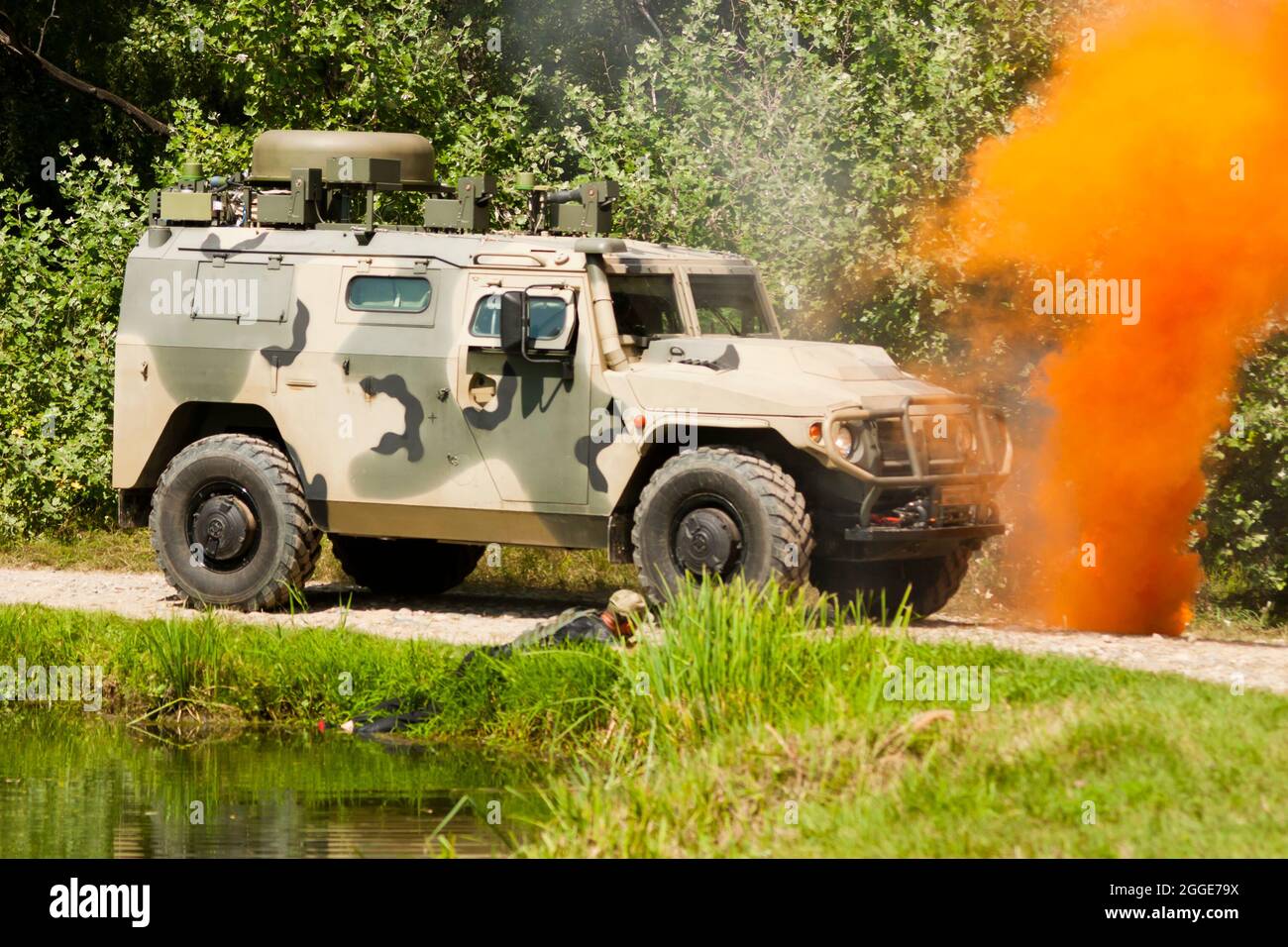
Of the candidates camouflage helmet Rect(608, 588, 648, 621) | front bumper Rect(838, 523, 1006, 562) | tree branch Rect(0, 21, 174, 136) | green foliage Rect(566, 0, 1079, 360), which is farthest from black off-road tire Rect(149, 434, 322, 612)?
tree branch Rect(0, 21, 174, 136)

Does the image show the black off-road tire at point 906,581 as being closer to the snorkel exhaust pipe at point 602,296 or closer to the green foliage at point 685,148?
the snorkel exhaust pipe at point 602,296

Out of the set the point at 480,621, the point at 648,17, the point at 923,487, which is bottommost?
the point at 480,621

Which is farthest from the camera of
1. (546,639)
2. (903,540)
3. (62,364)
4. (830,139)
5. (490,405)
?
(62,364)

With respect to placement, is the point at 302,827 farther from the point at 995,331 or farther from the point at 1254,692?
the point at 995,331

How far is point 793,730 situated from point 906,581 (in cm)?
460

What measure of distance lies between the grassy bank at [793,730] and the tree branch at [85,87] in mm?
10789

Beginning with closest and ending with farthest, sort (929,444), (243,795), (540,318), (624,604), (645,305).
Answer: (243,795), (624,604), (929,444), (540,318), (645,305)

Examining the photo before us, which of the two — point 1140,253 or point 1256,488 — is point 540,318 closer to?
point 1140,253

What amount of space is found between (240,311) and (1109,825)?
7.86 metres

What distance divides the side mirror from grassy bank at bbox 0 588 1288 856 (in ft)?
6.61

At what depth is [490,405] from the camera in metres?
13.2

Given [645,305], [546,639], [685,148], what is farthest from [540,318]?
[685,148]

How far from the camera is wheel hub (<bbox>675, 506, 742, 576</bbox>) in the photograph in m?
12.3

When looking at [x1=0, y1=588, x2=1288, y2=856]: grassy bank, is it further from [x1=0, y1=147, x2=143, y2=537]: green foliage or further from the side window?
[x1=0, y1=147, x2=143, y2=537]: green foliage
